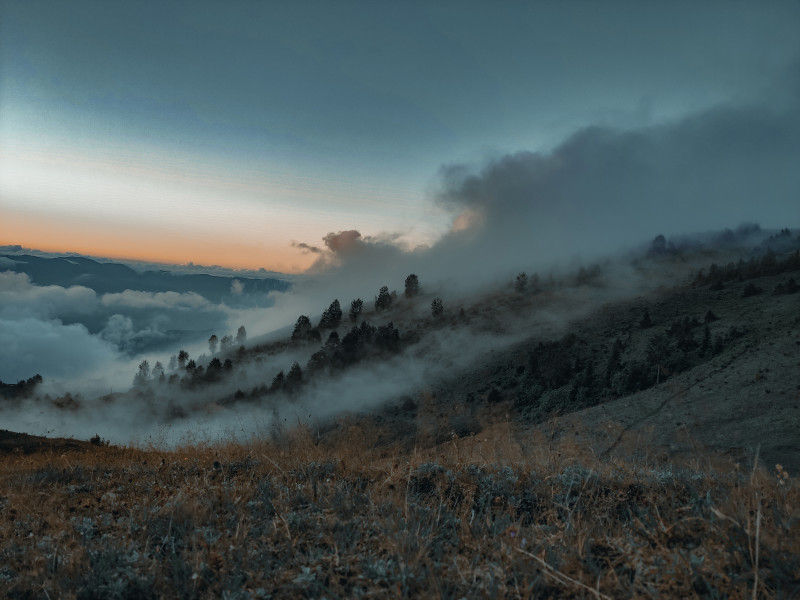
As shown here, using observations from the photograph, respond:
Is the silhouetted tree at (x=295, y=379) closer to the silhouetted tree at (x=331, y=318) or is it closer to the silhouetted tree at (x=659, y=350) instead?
the silhouetted tree at (x=331, y=318)

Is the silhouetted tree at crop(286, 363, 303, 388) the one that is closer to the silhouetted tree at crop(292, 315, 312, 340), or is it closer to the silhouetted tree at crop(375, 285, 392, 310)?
the silhouetted tree at crop(292, 315, 312, 340)

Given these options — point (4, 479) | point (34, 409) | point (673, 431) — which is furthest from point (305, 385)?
point (34, 409)

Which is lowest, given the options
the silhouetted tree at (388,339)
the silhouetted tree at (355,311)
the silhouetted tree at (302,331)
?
the silhouetted tree at (302,331)

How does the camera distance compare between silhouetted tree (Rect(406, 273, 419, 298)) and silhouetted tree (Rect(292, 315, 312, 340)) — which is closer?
silhouetted tree (Rect(292, 315, 312, 340))

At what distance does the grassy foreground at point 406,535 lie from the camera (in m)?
2.84

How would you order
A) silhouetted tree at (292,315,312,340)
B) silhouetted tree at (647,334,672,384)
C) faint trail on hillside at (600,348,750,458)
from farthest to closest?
silhouetted tree at (292,315,312,340)
silhouetted tree at (647,334,672,384)
faint trail on hillside at (600,348,750,458)

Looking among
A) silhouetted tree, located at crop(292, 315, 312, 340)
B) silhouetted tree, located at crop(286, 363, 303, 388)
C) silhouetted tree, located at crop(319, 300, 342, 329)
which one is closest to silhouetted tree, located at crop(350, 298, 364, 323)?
silhouetted tree, located at crop(319, 300, 342, 329)

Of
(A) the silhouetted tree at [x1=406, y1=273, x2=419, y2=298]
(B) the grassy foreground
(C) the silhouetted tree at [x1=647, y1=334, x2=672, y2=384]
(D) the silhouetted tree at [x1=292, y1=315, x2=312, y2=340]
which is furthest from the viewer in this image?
(A) the silhouetted tree at [x1=406, y1=273, x2=419, y2=298]

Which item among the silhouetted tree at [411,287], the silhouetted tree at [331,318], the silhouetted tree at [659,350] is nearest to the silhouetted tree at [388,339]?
the silhouetted tree at [331,318]

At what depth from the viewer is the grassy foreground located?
2.84 metres

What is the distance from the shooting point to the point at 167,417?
8781cm

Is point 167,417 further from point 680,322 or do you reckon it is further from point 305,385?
point 680,322

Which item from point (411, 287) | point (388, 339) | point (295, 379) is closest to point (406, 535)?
point (295, 379)

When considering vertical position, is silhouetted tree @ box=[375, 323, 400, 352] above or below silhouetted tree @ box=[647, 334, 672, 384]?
below
